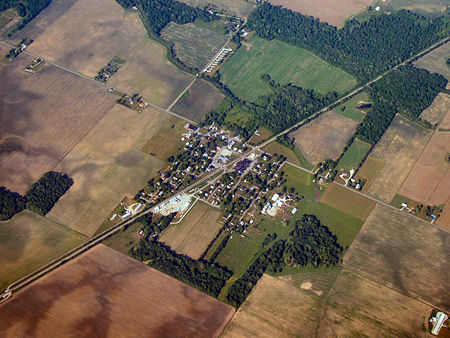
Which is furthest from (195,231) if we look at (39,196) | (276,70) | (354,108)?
(276,70)

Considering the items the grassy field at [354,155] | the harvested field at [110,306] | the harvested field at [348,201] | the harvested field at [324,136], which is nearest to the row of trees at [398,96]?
the grassy field at [354,155]

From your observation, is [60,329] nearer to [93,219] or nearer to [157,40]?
[93,219]

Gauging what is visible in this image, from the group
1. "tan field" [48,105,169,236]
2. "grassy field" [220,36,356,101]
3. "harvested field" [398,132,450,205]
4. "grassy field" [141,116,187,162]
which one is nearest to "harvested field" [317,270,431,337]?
"harvested field" [398,132,450,205]

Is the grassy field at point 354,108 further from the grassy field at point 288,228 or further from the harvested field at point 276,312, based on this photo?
the harvested field at point 276,312

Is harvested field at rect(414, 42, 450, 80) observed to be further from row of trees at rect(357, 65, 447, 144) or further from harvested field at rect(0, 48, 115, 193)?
harvested field at rect(0, 48, 115, 193)

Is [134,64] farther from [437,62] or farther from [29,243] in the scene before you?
[437,62]
